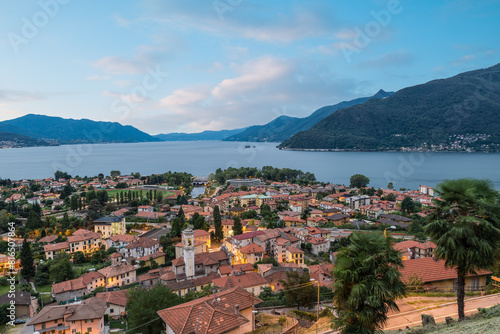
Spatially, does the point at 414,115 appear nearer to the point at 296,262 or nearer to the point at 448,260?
the point at 296,262

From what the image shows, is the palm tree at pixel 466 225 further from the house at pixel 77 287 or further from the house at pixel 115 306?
the house at pixel 77 287

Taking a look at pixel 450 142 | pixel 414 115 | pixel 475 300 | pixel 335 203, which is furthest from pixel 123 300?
pixel 414 115

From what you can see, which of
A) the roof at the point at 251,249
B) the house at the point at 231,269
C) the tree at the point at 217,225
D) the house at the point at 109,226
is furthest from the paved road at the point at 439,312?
the house at the point at 109,226

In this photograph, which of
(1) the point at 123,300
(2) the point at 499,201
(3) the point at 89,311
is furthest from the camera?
(1) the point at 123,300

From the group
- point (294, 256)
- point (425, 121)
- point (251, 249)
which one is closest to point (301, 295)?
point (251, 249)

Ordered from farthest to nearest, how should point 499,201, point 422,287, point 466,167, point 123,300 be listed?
1. point 466,167
2. point 123,300
3. point 422,287
4. point 499,201
